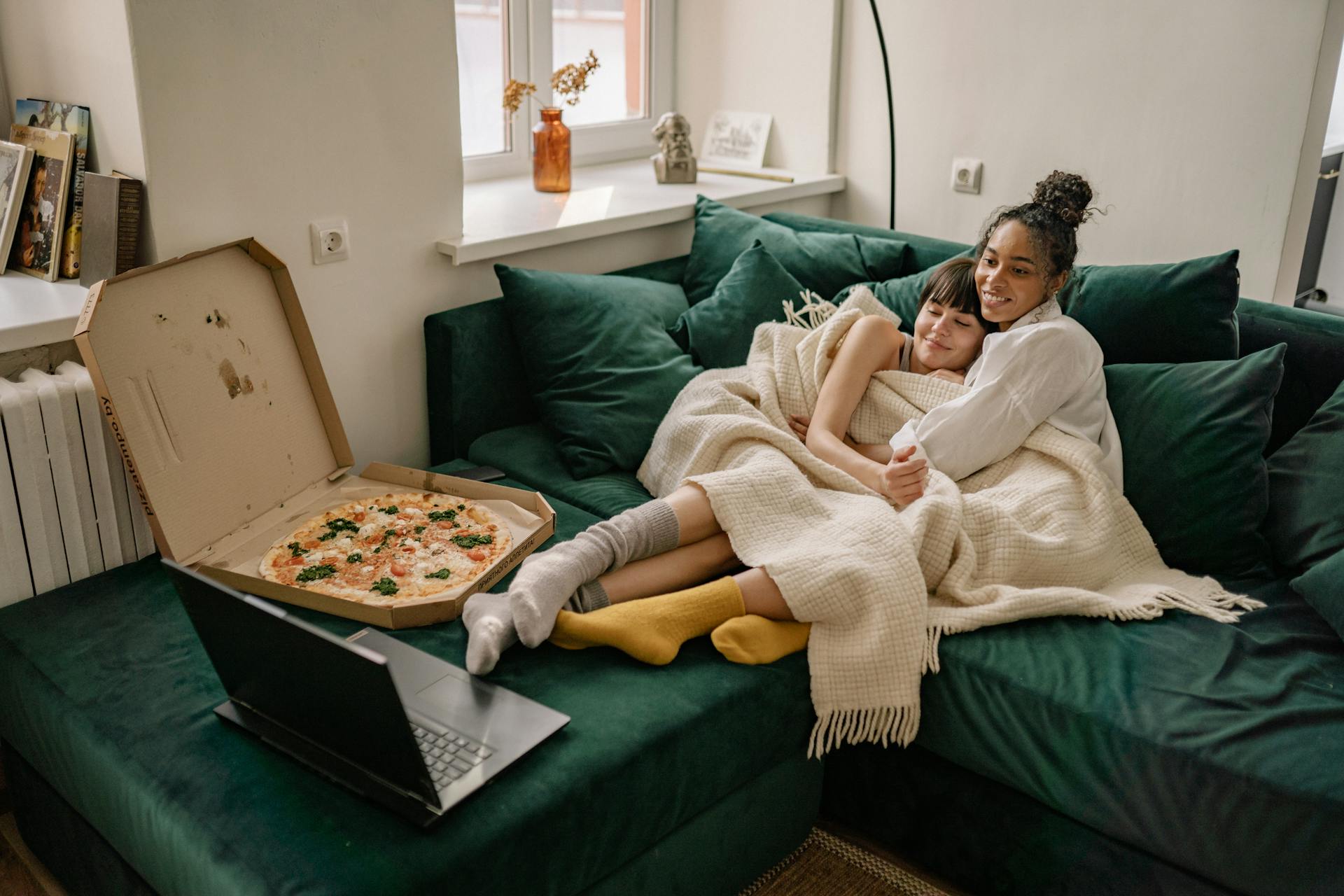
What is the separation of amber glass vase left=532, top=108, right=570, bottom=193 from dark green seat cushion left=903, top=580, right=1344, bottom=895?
5.56 feet

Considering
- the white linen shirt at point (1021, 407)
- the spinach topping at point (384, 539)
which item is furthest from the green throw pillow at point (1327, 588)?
the spinach topping at point (384, 539)

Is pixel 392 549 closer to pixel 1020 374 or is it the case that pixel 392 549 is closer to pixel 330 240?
pixel 330 240

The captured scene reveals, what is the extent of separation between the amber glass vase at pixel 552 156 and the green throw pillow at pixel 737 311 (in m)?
0.64

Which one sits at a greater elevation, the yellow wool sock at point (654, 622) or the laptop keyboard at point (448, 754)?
the yellow wool sock at point (654, 622)

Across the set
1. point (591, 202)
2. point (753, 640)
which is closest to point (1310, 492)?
point (753, 640)

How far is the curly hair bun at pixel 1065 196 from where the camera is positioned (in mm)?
1990

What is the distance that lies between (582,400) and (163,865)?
1205 mm

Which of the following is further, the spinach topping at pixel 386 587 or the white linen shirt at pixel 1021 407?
the white linen shirt at pixel 1021 407

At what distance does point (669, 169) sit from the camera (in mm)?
3016

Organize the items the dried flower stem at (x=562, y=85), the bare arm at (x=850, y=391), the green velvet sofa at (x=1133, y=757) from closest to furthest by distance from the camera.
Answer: the green velvet sofa at (x=1133, y=757), the bare arm at (x=850, y=391), the dried flower stem at (x=562, y=85)

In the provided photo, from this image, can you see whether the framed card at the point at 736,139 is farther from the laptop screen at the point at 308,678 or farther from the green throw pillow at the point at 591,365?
the laptop screen at the point at 308,678

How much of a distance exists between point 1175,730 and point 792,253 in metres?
1.42

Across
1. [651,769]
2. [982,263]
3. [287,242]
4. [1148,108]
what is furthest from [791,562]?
[1148,108]

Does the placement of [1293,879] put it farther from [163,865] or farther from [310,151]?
[310,151]
